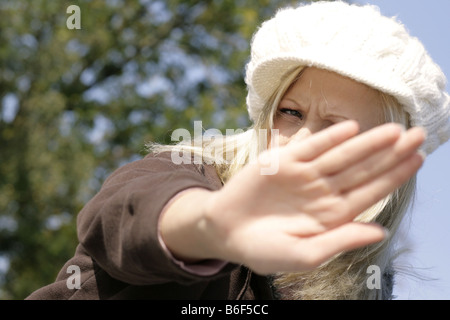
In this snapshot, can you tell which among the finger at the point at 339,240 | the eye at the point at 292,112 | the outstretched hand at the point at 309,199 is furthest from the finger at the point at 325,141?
the eye at the point at 292,112

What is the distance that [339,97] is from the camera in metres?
1.47

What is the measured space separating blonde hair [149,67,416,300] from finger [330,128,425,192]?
654 mm

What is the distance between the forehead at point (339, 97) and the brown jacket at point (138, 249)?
271 mm

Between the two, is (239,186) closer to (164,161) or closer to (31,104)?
(164,161)

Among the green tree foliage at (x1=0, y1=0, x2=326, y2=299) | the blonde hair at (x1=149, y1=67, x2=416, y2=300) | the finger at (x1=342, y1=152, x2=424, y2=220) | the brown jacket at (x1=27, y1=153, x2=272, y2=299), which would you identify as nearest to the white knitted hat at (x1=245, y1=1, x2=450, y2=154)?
the blonde hair at (x1=149, y1=67, x2=416, y2=300)

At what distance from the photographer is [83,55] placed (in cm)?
736

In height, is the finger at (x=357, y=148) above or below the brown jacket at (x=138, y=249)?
above

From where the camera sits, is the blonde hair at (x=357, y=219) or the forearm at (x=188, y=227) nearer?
the forearm at (x=188, y=227)

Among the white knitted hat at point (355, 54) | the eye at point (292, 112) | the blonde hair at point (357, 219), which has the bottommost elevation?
the blonde hair at point (357, 219)

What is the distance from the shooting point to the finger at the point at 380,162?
0.84 metres

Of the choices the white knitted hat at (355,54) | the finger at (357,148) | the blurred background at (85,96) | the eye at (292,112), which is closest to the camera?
the finger at (357,148)

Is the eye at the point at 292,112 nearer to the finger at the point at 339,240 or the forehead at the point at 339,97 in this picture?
the forehead at the point at 339,97

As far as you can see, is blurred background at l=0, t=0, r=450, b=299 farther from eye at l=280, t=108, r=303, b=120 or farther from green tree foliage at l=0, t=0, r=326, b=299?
eye at l=280, t=108, r=303, b=120

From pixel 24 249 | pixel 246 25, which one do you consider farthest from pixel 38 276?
pixel 246 25
